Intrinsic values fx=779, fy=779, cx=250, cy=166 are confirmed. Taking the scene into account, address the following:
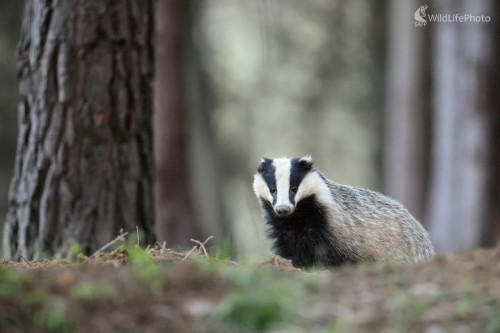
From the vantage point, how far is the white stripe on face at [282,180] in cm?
557

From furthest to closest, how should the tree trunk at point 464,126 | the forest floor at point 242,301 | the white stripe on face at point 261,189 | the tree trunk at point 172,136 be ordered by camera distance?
the tree trunk at point 172,136, the tree trunk at point 464,126, the white stripe on face at point 261,189, the forest floor at point 242,301

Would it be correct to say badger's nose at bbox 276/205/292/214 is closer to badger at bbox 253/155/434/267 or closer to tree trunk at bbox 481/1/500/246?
badger at bbox 253/155/434/267

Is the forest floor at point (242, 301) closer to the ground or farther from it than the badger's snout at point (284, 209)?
closer to the ground

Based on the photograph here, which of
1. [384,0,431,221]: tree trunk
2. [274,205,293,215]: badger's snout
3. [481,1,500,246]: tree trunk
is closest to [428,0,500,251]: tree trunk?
[481,1,500,246]: tree trunk

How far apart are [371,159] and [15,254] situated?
45.0ft

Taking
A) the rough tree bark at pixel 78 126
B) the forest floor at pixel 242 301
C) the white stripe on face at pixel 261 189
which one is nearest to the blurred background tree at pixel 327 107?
the white stripe on face at pixel 261 189

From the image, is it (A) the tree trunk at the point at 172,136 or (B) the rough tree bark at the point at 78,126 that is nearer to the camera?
(B) the rough tree bark at the point at 78,126

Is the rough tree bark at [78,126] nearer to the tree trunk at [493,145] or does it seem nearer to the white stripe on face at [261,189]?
the white stripe on face at [261,189]

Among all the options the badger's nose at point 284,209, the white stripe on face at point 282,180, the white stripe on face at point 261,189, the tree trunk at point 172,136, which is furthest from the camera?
the tree trunk at point 172,136

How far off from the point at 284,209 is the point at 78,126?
159cm

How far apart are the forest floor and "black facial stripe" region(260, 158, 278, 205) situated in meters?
2.29

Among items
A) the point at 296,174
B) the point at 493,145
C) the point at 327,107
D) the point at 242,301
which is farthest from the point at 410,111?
the point at 242,301

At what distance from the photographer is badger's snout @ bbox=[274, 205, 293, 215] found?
5.46m

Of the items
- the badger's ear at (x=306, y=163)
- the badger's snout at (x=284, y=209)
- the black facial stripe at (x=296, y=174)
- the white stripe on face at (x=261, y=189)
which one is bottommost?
the badger's snout at (x=284, y=209)
